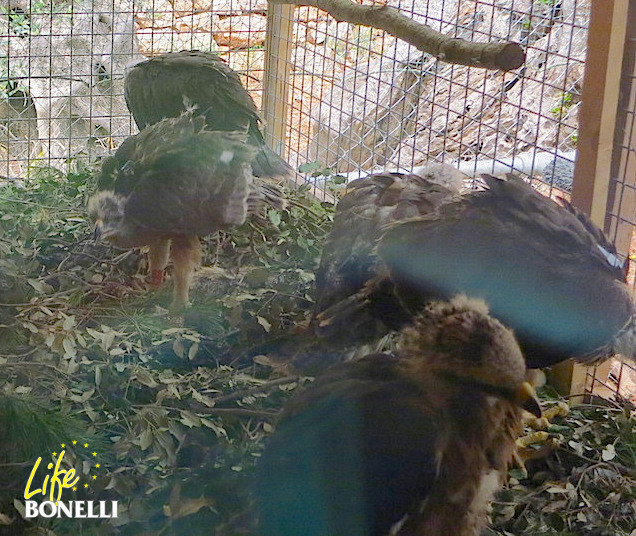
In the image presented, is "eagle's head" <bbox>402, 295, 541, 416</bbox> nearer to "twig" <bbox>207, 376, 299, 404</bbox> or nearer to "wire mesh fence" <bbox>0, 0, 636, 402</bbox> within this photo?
"twig" <bbox>207, 376, 299, 404</bbox>

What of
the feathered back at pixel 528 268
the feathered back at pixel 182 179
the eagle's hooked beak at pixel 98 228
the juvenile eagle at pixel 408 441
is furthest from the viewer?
the eagle's hooked beak at pixel 98 228

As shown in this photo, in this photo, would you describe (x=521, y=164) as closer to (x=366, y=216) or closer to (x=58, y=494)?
(x=366, y=216)

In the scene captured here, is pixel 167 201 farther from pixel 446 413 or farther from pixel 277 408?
pixel 446 413

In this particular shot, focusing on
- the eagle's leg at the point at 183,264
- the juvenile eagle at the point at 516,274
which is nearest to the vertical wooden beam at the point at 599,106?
the juvenile eagle at the point at 516,274

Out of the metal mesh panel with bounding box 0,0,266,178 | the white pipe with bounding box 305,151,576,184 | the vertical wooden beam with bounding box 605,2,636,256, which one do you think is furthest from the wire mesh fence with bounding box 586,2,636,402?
the metal mesh panel with bounding box 0,0,266,178

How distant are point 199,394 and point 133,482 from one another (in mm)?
428

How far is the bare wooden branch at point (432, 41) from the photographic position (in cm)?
206

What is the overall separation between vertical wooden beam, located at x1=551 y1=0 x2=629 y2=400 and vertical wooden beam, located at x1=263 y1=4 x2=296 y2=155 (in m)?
1.99

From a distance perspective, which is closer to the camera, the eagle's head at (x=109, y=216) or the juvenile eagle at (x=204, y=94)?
the eagle's head at (x=109, y=216)

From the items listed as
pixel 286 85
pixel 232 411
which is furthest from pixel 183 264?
pixel 286 85

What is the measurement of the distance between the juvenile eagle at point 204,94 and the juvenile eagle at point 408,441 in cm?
187

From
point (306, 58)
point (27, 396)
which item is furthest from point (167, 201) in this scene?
point (306, 58)

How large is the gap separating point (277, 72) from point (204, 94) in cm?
83

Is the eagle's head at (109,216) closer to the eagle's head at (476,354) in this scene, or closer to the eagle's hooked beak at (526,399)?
the eagle's head at (476,354)
